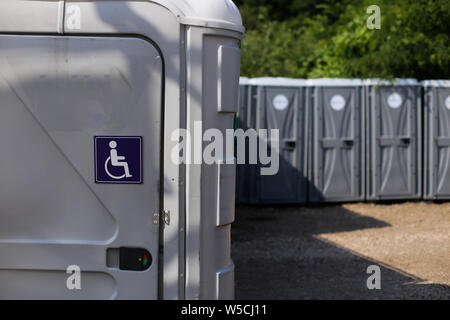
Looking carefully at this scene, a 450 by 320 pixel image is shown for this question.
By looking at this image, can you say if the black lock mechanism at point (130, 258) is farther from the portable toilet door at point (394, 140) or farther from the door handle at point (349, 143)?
the portable toilet door at point (394, 140)

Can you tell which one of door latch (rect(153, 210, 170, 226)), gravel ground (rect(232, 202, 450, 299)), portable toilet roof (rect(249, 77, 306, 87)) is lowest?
gravel ground (rect(232, 202, 450, 299))

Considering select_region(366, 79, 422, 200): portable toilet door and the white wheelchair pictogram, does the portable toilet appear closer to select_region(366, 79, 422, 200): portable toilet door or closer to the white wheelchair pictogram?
select_region(366, 79, 422, 200): portable toilet door

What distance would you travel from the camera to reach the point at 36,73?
10.4ft

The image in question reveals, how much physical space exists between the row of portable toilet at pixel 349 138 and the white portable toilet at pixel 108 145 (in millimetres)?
7693

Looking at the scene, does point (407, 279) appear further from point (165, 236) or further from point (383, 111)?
point (383, 111)

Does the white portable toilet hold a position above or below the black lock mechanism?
above

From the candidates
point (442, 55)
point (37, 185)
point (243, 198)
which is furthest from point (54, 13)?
point (442, 55)

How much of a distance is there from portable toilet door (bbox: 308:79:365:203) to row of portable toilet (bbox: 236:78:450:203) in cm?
2

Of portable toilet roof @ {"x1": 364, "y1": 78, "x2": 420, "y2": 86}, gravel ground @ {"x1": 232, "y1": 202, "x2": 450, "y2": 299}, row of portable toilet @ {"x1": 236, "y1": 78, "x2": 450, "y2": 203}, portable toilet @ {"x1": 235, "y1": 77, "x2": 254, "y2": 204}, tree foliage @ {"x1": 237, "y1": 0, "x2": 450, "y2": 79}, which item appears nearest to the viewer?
gravel ground @ {"x1": 232, "y1": 202, "x2": 450, "y2": 299}

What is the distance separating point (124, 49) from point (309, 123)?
819 cm

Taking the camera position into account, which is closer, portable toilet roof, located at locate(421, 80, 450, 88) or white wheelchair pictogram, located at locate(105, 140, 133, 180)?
white wheelchair pictogram, located at locate(105, 140, 133, 180)

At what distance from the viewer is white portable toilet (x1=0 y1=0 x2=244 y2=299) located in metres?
3.17

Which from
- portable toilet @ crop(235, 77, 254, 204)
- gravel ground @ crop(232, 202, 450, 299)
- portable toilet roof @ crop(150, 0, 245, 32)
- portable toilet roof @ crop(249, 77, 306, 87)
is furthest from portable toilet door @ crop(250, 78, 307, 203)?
portable toilet roof @ crop(150, 0, 245, 32)

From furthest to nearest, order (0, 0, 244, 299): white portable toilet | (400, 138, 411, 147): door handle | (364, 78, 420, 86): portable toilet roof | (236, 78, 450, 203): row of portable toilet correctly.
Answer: (400, 138, 411, 147): door handle, (364, 78, 420, 86): portable toilet roof, (236, 78, 450, 203): row of portable toilet, (0, 0, 244, 299): white portable toilet
